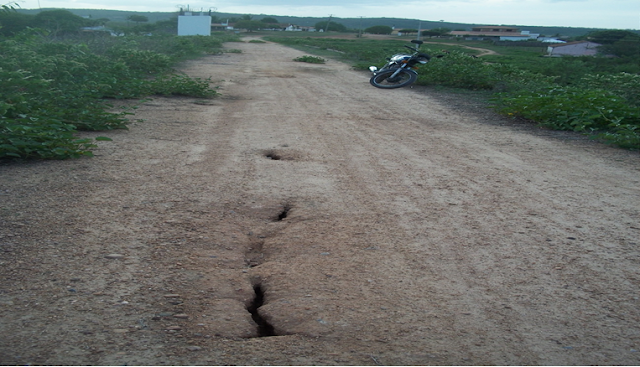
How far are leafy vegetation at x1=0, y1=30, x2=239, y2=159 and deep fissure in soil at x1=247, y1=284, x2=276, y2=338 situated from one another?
3201 millimetres

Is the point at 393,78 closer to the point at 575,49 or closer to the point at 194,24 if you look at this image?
the point at 575,49

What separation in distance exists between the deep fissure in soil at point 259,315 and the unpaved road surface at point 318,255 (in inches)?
0.5

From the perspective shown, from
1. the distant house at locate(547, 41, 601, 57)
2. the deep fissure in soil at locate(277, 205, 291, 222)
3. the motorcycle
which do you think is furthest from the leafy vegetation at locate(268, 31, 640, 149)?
the distant house at locate(547, 41, 601, 57)

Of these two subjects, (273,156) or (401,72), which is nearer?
(273,156)

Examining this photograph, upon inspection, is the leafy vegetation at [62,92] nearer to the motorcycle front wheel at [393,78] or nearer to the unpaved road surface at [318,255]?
the unpaved road surface at [318,255]

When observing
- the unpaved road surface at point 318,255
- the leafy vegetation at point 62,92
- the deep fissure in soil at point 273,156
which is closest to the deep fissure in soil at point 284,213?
the unpaved road surface at point 318,255

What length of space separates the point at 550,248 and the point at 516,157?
2766mm

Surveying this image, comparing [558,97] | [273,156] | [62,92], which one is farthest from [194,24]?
[273,156]

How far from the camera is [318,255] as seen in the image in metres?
3.46

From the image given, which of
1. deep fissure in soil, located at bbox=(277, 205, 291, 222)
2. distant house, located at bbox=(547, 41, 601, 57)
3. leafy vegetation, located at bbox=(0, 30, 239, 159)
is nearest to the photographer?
deep fissure in soil, located at bbox=(277, 205, 291, 222)

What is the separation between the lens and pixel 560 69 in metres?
19.5

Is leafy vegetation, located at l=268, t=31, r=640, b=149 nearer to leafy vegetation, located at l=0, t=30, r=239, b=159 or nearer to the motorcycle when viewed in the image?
the motorcycle

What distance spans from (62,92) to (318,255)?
6191 mm

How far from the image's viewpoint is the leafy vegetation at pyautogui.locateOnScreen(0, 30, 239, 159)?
531 cm
